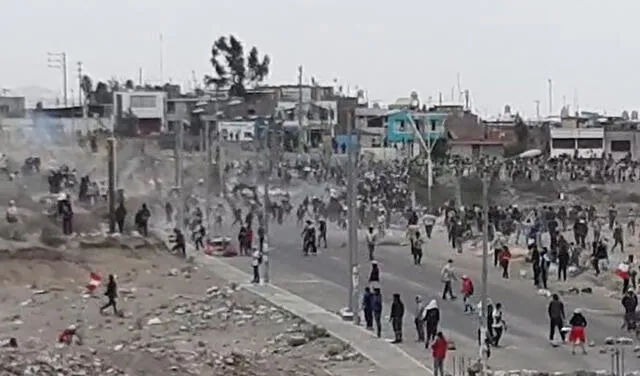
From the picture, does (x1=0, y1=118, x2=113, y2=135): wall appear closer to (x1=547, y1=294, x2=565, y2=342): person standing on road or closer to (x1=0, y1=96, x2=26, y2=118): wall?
(x1=0, y1=96, x2=26, y2=118): wall

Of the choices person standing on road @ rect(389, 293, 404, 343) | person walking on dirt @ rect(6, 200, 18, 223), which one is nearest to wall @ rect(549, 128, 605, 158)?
person walking on dirt @ rect(6, 200, 18, 223)

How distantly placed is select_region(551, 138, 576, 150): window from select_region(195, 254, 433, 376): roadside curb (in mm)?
74697

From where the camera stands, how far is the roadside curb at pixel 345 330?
76.7ft

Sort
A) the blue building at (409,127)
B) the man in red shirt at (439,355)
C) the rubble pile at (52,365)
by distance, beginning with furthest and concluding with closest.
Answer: the blue building at (409,127) → the man in red shirt at (439,355) → the rubble pile at (52,365)

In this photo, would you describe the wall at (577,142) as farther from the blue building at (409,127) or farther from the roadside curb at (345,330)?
the roadside curb at (345,330)

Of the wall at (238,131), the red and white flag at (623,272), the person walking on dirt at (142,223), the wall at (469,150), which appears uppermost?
the wall at (238,131)

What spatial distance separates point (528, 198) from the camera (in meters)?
79.8

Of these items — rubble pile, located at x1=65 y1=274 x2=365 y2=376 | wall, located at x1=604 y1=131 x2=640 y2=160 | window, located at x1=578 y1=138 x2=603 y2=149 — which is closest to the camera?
rubble pile, located at x1=65 y1=274 x2=365 y2=376

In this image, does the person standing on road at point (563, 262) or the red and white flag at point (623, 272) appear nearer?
the red and white flag at point (623, 272)

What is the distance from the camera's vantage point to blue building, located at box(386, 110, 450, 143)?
99062 millimetres

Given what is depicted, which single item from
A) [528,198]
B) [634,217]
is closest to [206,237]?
[634,217]

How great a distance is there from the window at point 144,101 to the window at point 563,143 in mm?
31705

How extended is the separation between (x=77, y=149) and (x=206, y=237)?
→ 39454mm

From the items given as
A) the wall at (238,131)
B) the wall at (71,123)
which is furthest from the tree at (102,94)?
the wall at (238,131)
